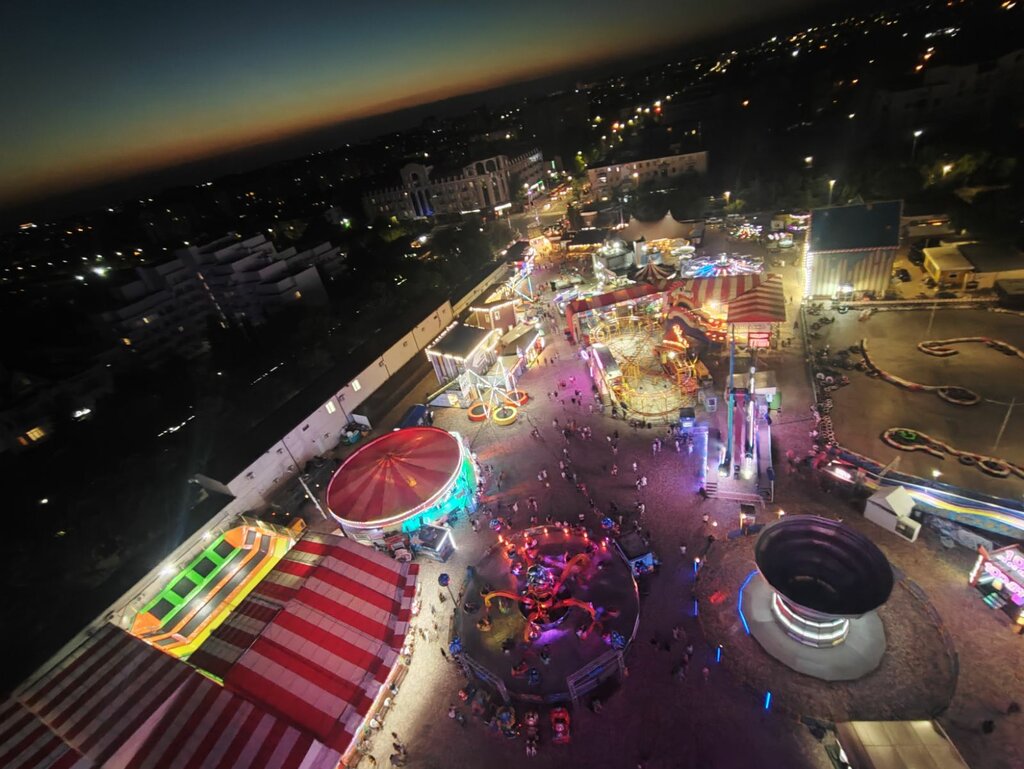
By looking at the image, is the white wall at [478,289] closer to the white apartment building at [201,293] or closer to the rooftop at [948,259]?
the white apartment building at [201,293]

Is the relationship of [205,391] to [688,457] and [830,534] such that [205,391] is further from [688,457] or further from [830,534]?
[830,534]

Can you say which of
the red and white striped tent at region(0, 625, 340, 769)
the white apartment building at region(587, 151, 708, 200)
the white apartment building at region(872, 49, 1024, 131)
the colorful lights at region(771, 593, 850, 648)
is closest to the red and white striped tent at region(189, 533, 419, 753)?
the red and white striped tent at region(0, 625, 340, 769)

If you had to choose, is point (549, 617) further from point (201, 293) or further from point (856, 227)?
point (201, 293)

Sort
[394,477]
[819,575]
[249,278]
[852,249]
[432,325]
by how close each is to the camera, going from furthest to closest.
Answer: [249,278] → [432,325] → [852,249] → [394,477] → [819,575]

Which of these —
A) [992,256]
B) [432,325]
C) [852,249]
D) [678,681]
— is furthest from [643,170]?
[678,681]

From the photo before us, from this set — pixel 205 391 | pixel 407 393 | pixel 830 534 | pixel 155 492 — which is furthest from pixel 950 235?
pixel 205 391

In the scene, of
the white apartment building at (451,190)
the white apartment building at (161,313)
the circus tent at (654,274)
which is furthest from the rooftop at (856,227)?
the white apartment building at (161,313)
